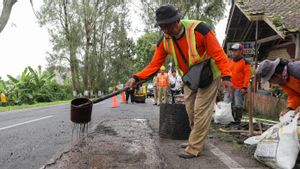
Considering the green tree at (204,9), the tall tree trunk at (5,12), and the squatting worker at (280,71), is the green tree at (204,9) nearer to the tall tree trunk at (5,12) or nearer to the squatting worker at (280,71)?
the tall tree trunk at (5,12)

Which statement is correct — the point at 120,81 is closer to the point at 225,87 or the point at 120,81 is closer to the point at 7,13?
the point at 7,13

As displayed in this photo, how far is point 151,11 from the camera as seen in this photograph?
31.0 meters

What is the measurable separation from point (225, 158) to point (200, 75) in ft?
3.81

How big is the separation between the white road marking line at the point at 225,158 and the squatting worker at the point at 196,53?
31cm

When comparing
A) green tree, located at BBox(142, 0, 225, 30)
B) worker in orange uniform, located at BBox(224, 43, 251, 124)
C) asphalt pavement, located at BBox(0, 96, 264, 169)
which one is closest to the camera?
asphalt pavement, located at BBox(0, 96, 264, 169)

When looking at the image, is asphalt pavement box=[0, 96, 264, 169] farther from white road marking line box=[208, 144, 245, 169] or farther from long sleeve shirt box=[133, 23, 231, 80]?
long sleeve shirt box=[133, 23, 231, 80]

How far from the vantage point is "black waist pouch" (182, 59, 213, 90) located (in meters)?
4.17

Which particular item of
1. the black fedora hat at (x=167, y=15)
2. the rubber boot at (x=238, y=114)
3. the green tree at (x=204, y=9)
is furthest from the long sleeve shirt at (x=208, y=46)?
the green tree at (x=204, y=9)

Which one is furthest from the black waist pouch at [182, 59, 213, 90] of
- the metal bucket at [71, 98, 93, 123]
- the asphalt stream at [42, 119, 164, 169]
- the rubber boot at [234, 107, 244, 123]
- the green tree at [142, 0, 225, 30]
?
the green tree at [142, 0, 225, 30]

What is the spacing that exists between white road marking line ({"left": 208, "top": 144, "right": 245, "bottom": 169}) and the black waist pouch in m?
1.00

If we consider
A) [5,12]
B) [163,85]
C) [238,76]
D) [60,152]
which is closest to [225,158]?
[60,152]

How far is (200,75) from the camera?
13.6 ft

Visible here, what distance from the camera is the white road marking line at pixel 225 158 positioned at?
3.83 meters

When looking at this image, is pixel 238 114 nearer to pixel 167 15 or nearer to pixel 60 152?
pixel 167 15
